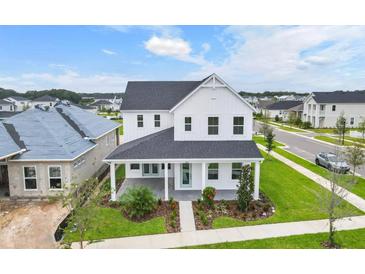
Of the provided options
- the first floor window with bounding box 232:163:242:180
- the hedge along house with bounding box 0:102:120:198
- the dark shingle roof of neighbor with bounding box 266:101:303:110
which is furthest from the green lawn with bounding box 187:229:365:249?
the dark shingle roof of neighbor with bounding box 266:101:303:110

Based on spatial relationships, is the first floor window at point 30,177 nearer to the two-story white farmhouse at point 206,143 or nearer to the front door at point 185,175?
the two-story white farmhouse at point 206,143

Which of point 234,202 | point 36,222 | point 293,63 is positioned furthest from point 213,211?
point 293,63

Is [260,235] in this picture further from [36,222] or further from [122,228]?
[36,222]

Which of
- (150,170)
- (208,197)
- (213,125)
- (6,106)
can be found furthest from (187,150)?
(6,106)

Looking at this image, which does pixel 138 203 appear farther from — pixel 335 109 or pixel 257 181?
pixel 335 109

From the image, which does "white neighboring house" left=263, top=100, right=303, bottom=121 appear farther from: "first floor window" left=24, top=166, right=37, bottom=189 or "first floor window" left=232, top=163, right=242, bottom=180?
"first floor window" left=24, top=166, right=37, bottom=189

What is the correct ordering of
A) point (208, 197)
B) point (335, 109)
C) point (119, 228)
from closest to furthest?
1. point (119, 228)
2. point (208, 197)
3. point (335, 109)

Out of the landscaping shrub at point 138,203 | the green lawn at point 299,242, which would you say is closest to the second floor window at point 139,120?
the landscaping shrub at point 138,203
